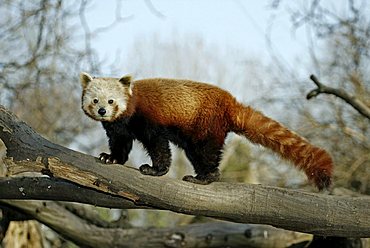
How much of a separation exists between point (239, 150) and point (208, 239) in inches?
343

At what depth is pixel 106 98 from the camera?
392 centimetres

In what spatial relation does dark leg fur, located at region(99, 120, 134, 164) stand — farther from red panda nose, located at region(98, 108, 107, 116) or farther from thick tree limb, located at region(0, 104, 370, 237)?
thick tree limb, located at region(0, 104, 370, 237)

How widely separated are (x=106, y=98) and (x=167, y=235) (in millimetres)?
2333

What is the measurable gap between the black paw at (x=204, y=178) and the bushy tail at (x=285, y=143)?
342 millimetres

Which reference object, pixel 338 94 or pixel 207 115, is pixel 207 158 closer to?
pixel 207 115

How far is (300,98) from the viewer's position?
11.0 m

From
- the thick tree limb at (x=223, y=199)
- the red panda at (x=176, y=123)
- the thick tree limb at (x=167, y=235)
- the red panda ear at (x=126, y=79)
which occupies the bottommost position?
the thick tree limb at (x=167, y=235)

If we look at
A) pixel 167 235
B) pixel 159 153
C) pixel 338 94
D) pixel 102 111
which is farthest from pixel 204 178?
pixel 338 94

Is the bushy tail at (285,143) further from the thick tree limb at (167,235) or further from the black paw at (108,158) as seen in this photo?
the thick tree limb at (167,235)

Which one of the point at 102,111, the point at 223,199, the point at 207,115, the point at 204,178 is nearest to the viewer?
the point at 223,199

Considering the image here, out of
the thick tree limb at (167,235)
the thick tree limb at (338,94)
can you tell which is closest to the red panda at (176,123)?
the thick tree limb at (167,235)

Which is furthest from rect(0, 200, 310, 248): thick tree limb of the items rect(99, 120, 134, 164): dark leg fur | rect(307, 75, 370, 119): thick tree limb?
rect(99, 120, 134, 164): dark leg fur

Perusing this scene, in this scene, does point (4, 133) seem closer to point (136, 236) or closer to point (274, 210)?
point (274, 210)

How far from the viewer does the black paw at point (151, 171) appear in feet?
12.4
